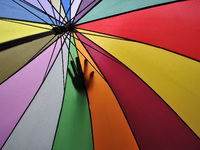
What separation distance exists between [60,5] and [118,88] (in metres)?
1.23

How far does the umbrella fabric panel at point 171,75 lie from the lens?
1541 mm

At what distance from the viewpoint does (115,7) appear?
64.7 inches

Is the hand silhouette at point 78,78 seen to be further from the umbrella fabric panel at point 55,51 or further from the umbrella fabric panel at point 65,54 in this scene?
the umbrella fabric panel at point 55,51

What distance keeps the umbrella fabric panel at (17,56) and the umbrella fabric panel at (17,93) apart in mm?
61

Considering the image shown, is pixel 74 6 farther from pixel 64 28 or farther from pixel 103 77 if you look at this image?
pixel 103 77

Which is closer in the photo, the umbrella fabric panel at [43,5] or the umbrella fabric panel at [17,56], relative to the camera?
the umbrella fabric panel at [17,56]

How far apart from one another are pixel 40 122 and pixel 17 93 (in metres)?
0.43

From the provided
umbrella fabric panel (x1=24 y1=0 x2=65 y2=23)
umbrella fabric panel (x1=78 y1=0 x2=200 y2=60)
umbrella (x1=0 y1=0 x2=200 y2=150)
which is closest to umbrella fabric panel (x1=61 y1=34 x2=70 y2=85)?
umbrella (x1=0 y1=0 x2=200 y2=150)

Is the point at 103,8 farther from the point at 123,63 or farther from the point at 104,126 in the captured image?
the point at 104,126

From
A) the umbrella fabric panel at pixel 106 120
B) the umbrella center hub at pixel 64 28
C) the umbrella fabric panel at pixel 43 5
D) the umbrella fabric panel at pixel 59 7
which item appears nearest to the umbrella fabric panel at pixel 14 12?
the umbrella fabric panel at pixel 43 5

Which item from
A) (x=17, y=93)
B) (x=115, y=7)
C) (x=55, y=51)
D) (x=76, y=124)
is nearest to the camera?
Answer: (x=115, y=7)

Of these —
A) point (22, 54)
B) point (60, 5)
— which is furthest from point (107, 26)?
point (22, 54)

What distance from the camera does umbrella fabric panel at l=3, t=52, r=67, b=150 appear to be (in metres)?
1.78

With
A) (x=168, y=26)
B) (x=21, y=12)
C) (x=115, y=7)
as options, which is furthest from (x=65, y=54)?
(x=168, y=26)
